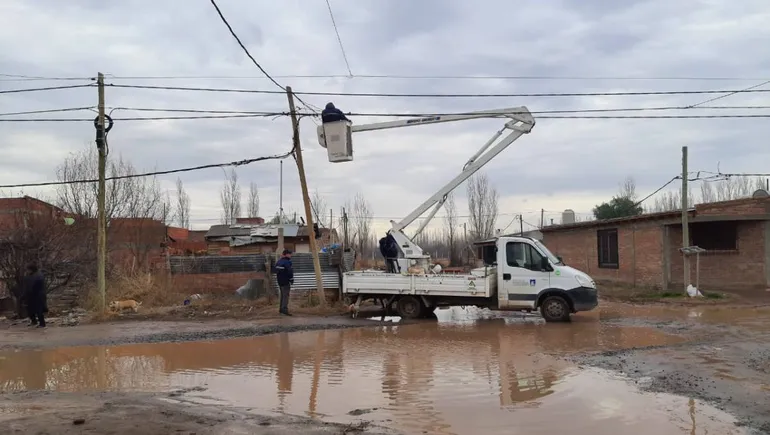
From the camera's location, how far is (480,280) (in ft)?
51.9

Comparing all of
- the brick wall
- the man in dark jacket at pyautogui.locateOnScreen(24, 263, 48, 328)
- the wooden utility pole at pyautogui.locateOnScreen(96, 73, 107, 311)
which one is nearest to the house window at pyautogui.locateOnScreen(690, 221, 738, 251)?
the brick wall

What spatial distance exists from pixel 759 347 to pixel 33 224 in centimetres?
1964

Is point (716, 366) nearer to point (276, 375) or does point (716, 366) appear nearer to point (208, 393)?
point (276, 375)

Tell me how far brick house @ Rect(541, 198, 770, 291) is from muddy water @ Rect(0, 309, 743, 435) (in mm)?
12436

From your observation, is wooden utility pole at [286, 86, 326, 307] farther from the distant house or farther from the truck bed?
the distant house

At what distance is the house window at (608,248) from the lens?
3020 cm

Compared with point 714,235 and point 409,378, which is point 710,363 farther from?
point 714,235

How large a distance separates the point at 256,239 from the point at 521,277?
81.4 ft

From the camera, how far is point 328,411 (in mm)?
7211

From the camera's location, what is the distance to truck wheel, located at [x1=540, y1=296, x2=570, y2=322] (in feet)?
50.9

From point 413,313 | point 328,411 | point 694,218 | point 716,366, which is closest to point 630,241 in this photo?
point 694,218

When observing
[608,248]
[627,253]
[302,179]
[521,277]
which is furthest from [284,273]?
[608,248]

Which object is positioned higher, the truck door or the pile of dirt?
the truck door

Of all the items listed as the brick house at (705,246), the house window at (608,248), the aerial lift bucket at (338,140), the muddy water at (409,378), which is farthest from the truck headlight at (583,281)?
the house window at (608,248)
